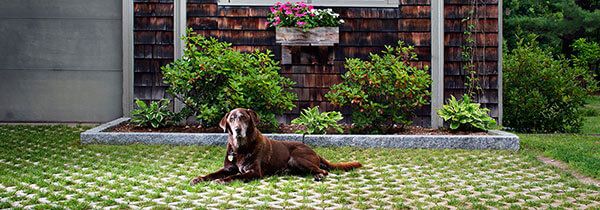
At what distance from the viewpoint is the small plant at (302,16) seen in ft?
31.6

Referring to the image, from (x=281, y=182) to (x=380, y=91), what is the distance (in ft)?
9.89

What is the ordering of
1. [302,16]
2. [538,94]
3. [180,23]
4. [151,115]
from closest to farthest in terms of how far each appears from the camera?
[151,115] < [302,16] < [180,23] < [538,94]

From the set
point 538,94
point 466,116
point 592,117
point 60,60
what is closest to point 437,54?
point 466,116

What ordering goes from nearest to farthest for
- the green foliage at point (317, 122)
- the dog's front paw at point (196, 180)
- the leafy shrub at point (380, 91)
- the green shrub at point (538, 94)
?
the dog's front paw at point (196, 180)
the green foliage at point (317, 122)
the leafy shrub at point (380, 91)
the green shrub at point (538, 94)

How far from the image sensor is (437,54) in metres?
9.92

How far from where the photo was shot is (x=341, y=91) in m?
9.03

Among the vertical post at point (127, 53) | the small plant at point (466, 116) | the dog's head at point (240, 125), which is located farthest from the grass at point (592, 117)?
the dog's head at point (240, 125)

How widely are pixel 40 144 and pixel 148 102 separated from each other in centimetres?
183

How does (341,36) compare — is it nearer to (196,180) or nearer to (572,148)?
(572,148)

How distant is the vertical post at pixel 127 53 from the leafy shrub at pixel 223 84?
116cm

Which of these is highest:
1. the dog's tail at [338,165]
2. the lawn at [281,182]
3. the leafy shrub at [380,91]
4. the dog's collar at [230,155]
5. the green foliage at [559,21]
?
the green foliage at [559,21]

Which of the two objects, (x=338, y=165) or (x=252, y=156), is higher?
(x=252, y=156)

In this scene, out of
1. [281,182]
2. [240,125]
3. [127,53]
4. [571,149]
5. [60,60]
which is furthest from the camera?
[60,60]

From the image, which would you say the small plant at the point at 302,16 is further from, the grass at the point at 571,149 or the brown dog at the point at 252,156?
the brown dog at the point at 252,156
